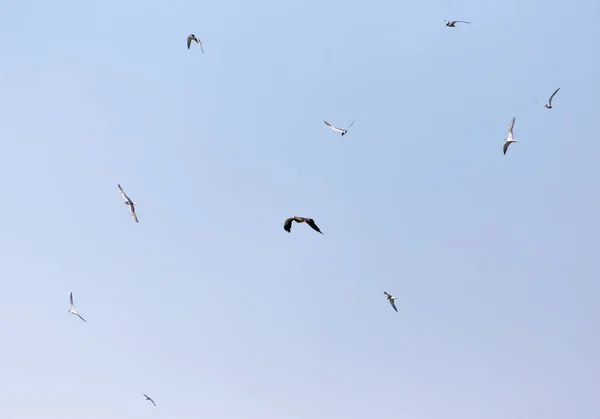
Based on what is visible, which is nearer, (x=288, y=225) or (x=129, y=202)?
(x=288, y=225)

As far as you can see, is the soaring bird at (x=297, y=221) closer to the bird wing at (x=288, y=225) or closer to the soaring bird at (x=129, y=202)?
the bird wing at (x=288, y=225)

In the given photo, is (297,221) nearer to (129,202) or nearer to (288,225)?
(288,225)

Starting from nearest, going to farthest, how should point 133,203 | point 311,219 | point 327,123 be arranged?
point 311,219 → point 133,203 → point 327,123

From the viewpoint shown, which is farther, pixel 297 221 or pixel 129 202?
pixel 129 202

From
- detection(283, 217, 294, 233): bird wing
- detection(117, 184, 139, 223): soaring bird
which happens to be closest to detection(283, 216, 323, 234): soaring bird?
detection(283, 217, 294, 233): bird wing

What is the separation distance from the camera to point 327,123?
440 ft

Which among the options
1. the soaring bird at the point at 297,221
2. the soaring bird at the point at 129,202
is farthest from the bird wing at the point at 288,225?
the soaring bird at the point at 129,202

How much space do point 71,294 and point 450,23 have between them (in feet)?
287

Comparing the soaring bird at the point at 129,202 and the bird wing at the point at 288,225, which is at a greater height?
the soaring bird at the point at 129,202

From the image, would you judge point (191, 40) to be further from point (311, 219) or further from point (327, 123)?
point (311, 219)

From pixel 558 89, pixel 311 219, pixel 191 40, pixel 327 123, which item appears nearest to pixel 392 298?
pixel 327 123

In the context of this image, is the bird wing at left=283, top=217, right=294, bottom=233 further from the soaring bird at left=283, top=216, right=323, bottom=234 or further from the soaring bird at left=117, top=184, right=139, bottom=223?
the soaring bird at left=117, top=184, right=139, bottom=223

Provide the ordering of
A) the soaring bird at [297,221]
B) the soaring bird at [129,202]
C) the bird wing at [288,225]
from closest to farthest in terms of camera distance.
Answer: the soaring bird at [297,221]
the bird wing at [288,225]
the soaring bird at [129,202]

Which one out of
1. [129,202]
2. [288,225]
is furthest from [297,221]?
[129,202]
